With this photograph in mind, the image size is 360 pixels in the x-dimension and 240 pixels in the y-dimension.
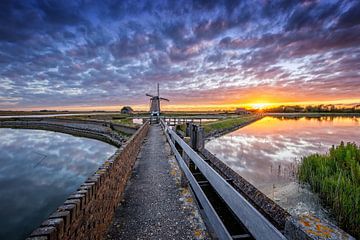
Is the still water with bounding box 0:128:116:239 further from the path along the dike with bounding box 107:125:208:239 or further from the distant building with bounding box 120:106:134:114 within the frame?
the distant building with bounding box 120:106:134:114

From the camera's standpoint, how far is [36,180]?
1178cm

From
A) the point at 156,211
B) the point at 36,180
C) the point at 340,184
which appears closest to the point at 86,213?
the point at 156,211

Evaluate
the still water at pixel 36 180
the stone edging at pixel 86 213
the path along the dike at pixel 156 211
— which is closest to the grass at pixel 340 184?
the path along the dike at pixel 156 211

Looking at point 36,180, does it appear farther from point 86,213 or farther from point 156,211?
point 86,213

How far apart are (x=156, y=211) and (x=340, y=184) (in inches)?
226

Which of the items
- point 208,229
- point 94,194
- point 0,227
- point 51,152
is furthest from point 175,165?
point 51,152

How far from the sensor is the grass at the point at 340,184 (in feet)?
15.5

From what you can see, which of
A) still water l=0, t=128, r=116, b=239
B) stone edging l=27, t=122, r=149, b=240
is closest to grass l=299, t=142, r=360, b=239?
stone edging l=27, t=122, r=149, b=240

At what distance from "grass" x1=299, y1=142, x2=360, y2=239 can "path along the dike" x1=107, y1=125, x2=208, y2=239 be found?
4126 mm

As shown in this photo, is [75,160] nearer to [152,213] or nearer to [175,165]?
[175,165]

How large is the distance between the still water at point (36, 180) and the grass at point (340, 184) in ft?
34.0

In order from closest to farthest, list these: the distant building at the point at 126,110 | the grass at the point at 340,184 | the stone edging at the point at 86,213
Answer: the stone edging at the point at 86,213 → the grass at the point at 340,184 → the distant building at the point at 126,110

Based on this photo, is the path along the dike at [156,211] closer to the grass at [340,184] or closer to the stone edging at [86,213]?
the stone edging at [86,213]

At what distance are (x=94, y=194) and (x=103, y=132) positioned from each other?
93.1 ft
